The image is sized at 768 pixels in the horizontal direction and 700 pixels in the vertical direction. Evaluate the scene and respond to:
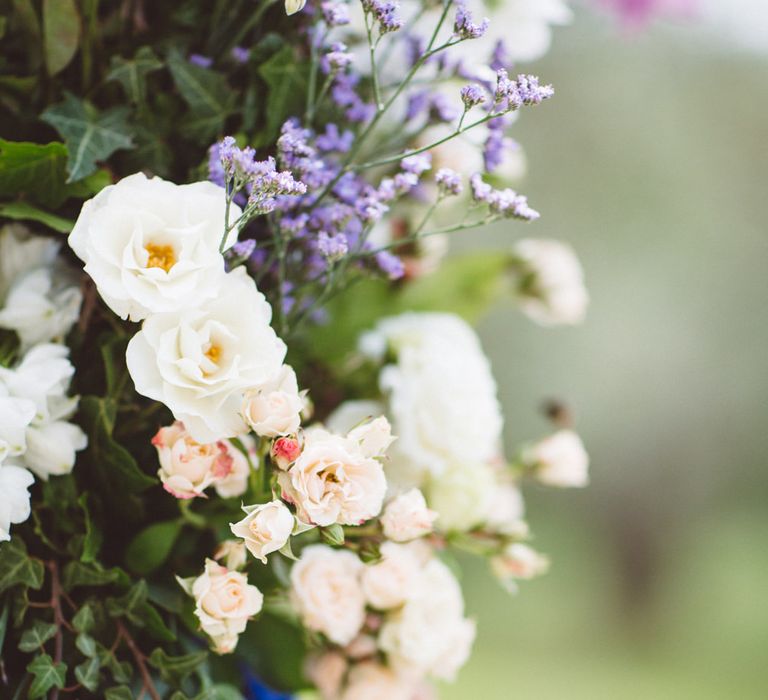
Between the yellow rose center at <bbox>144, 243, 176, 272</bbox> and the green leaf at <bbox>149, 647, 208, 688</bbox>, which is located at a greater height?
the yellow rose center at <bbox>144, 243, 176, 272</bbox>

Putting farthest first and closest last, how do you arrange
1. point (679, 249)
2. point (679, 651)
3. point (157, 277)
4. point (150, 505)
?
point (679, 249) < point (679, 651) < point (150, 505) < point (157, 277)

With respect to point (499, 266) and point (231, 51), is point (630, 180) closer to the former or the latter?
point (499, 266)

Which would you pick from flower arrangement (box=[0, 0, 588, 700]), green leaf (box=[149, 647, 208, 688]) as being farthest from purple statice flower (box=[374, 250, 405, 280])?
green leaf (box=[149, 647, 208, 688])

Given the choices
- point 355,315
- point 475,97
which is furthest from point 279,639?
point 475,97

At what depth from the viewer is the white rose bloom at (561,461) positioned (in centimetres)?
55

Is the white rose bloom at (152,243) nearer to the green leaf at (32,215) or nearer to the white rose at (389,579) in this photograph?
the green leaf at (32,215)

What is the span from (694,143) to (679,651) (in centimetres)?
124

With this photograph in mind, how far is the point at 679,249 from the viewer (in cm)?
206

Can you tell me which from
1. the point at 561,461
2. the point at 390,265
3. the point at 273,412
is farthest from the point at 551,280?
the point at 273,412

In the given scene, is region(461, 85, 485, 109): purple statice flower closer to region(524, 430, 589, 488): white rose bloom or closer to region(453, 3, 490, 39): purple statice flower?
region(453, 3, 490, 39): purple statice flower

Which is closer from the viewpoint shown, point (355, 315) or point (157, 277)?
Result: point (157, 277)

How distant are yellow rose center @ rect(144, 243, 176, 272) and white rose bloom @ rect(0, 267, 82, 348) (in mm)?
92

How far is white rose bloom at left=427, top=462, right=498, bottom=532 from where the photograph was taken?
496mm

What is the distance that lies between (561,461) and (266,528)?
285mm
